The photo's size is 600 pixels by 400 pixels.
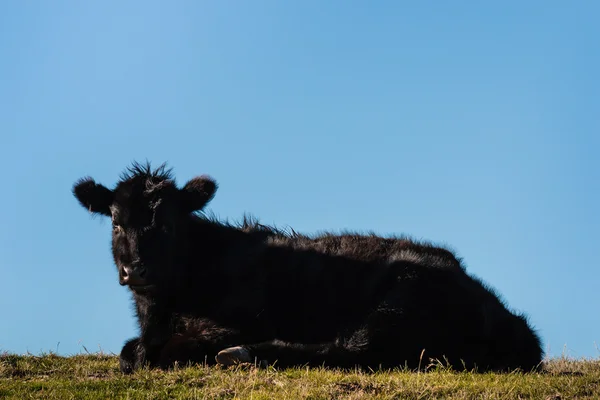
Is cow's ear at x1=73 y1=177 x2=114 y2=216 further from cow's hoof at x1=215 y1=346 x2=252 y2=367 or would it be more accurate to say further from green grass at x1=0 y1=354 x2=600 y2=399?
cow's hoof at x1=215 y1=346 x2=252 y2=367

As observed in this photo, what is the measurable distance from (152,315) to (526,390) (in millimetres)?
6749

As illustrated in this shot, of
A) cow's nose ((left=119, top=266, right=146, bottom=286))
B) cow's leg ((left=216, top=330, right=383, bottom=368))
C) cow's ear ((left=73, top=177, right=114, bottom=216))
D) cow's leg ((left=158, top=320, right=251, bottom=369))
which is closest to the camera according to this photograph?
cow's leg ((left=216, top=330, right=383, bottom=368))

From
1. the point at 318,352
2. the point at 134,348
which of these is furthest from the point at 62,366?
the point at 318,352

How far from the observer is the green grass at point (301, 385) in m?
9.91

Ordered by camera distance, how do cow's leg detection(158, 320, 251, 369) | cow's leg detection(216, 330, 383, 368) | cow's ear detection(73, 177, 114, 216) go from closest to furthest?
cow's leg detection(216, 330, 383, 368)
cow's leg detection(158, 320, 251, 369)
cow's ear detection(73, 177, 114, 216)

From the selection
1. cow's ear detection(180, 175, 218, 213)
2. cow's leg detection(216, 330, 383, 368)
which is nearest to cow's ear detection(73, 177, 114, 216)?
cow's ear detection(180, 175, 218, 213)

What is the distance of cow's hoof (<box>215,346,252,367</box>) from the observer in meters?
12.1

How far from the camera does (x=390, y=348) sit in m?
12.6

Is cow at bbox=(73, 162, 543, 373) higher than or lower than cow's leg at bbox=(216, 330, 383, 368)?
higher

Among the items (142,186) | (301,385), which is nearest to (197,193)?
(142,186)

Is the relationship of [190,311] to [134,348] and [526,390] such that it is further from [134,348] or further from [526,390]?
[526,390]

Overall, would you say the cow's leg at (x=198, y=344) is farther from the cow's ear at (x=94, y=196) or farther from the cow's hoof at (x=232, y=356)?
the cow's ear at (x=94, y=196)

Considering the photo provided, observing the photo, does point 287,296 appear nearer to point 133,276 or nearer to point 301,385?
point 133,276

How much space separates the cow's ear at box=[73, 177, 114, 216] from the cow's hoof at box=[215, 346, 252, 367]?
421 cm
